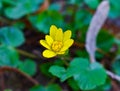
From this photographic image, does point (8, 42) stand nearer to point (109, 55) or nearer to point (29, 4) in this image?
point (29, 4)

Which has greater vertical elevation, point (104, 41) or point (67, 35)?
point (104, 41)

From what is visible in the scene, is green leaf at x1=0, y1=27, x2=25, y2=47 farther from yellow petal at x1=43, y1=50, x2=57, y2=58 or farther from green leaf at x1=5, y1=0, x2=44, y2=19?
yellow petal at x1=43, y1=50, x2=57, y2=58

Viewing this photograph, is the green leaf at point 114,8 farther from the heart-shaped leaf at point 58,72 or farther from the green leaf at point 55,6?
the heart-shaped leaf at point 58,72

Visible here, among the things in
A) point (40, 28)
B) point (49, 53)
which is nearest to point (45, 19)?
point (40, 28)

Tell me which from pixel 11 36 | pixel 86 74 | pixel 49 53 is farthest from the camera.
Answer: pixel 11 36

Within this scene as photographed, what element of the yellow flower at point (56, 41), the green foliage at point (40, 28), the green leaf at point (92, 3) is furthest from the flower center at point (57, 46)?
the green leaf at point (92, 3)

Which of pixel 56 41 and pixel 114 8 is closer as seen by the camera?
pixel 56 41

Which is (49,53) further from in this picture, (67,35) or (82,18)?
(82,18)
